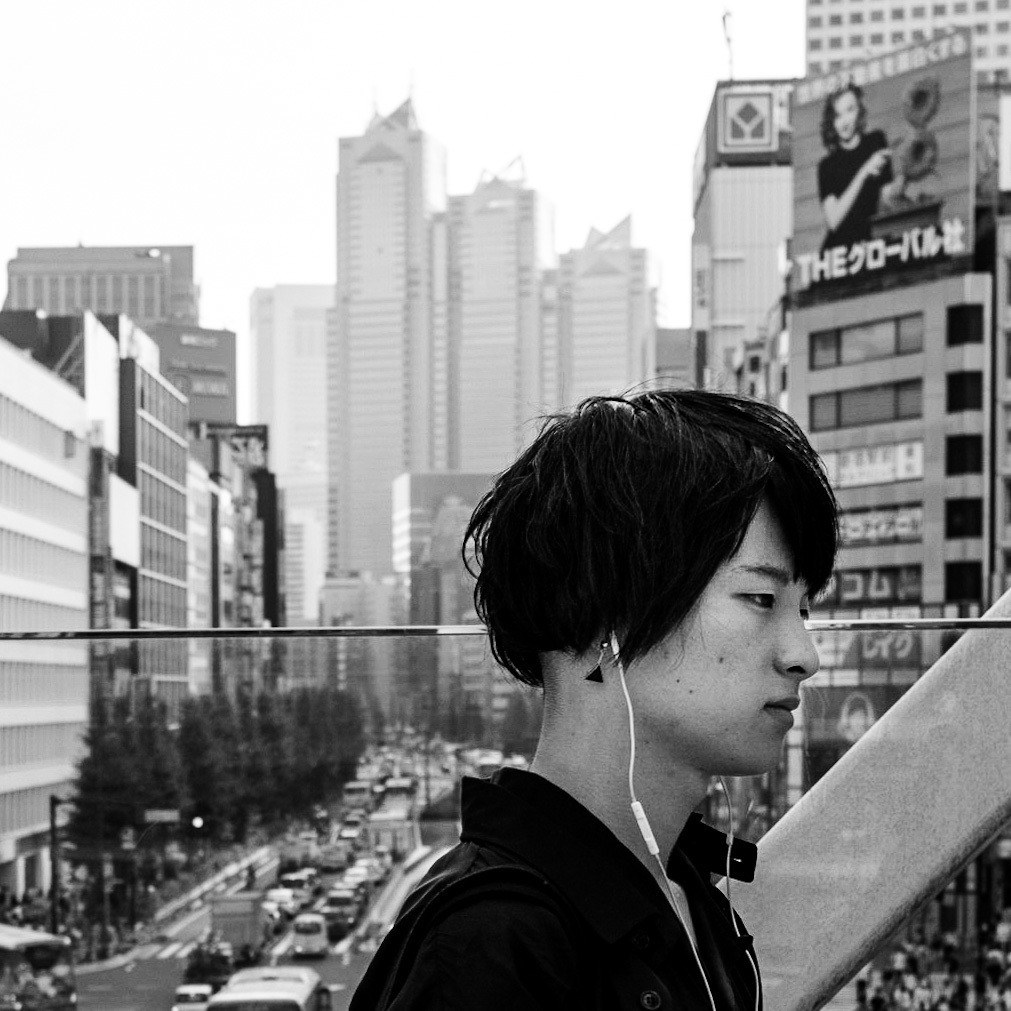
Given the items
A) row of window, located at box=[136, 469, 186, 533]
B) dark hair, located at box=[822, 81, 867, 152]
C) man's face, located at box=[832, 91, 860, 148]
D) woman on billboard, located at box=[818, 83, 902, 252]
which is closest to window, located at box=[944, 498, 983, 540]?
woman on billboard, located at box=[818, 83, 902, 252]

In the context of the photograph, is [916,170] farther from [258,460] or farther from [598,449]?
[258,460]

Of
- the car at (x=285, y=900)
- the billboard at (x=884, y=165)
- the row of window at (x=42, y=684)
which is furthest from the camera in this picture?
the billboard at (x=884, y=165)

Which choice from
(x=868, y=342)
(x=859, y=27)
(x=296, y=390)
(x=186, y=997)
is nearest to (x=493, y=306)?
(x=296, y=390)

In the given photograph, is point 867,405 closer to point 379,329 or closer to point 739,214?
point 739,214

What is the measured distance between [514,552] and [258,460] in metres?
84.5

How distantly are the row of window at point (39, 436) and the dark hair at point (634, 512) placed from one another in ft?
143

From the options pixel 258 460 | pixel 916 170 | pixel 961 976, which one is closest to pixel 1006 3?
pixel 258 460

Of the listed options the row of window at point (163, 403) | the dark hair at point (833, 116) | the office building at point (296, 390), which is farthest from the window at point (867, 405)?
the office building at point (296, 390)

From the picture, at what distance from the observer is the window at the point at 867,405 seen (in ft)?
122

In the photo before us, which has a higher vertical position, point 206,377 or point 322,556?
point 206,377

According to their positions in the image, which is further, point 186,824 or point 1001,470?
point 1001,470

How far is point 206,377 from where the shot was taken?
9894 centimetres

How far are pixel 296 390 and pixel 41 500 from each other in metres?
108

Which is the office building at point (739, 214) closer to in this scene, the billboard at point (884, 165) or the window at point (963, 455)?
the billboard at point (884, 165)
